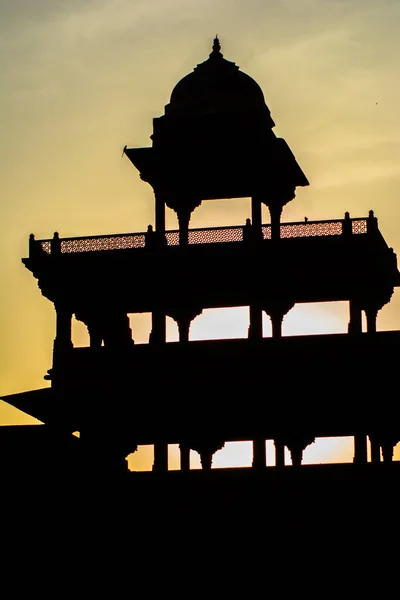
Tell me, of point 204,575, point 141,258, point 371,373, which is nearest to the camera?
point 204,575

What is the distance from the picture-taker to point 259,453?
45.0 metres

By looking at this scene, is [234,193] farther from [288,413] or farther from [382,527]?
[382,527]

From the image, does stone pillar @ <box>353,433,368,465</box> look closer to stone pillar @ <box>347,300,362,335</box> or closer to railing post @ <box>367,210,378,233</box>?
stone pillar @ <box>347,300,362,335</box>

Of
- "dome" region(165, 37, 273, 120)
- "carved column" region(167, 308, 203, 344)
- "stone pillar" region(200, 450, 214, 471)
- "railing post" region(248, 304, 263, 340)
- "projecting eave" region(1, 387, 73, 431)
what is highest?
"dome" region(165, 37, 273, 120)

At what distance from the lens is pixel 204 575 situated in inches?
1563

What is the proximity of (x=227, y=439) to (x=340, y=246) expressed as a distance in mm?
6462

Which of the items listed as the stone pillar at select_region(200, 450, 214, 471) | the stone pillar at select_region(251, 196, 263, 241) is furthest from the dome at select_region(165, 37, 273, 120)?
the stone pillar at select_region(200, 450, 214, 471)

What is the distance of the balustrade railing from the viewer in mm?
46375

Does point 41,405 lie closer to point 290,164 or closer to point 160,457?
point 160,457

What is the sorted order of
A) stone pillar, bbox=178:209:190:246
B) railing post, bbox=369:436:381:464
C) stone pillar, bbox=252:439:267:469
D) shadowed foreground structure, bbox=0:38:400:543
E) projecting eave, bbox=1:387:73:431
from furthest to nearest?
stone pillar, bbox=178:209:190:246 < projecting eave, bbox=1:387:73:431 < stone pillar, bbox=252:439:267:469 < railing post, bbox=369:436:381:464 < shadowed foreground structure, bbox=0:38:400:543

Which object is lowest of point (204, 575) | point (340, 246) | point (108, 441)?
point (204, 575)

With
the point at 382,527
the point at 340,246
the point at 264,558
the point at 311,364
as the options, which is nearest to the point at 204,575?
the point at 264,558

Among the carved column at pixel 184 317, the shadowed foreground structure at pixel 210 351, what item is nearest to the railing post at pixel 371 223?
the shadowed foreground structure at pixel 210 351

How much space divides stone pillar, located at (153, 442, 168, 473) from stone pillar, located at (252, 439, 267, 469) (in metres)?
2.73
